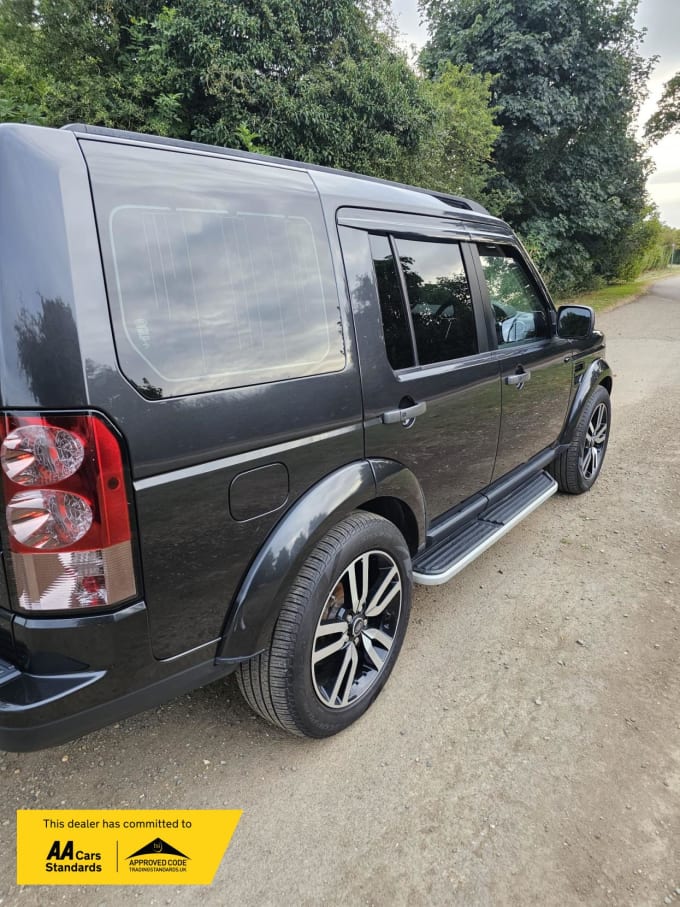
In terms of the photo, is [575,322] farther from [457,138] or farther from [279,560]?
[457,138]

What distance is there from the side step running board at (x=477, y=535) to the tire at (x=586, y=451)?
544mm

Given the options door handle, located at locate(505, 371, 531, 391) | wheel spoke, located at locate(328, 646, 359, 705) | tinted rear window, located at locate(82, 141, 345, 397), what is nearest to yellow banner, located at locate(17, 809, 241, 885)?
wheel spoke, located at locate(328, 646, 359, 705)

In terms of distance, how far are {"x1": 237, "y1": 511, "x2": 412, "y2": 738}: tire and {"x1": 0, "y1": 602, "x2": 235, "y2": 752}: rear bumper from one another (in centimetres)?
51

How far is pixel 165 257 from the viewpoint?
1.59 m

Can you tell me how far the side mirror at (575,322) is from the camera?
3689 mm

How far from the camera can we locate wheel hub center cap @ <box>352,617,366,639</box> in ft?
7.43

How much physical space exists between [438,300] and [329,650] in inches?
65.1

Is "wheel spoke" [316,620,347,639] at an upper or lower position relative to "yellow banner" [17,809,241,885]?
upper

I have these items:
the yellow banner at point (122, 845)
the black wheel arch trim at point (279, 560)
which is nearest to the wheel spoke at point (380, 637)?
the black wheel arch trim at point (279, 560)

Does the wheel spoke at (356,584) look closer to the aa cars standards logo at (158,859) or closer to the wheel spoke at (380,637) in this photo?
the wheel spoke at (380,637)

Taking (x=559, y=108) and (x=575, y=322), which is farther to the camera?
(x=559, y=108)

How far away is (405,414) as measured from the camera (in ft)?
7.74

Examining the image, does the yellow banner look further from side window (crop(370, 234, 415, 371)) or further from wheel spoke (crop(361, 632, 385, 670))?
side window (crop(370, 234, 415, 371))

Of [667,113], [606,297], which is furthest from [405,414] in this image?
[667,113]
